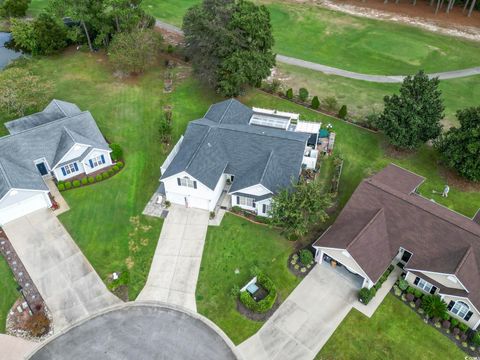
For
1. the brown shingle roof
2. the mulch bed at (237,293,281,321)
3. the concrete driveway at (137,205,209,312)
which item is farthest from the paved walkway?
the brown shingle roof

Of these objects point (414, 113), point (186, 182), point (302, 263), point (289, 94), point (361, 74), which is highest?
point (414, 113)

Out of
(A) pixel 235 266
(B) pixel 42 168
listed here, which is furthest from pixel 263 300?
(B) pixel 42 168

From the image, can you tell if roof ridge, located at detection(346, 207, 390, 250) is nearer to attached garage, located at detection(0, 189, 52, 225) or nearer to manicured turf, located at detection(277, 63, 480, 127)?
manicured turf, located at detection(277, 63, 480, 127)

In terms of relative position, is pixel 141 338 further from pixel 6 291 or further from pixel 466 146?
pixel 466 146

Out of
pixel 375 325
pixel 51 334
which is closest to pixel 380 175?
pixel 375 325

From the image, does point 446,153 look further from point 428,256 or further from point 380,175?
point 428,256
